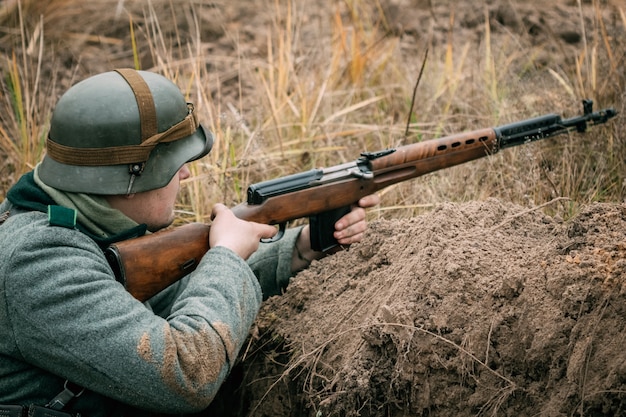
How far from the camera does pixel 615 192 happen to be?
394 centimetres

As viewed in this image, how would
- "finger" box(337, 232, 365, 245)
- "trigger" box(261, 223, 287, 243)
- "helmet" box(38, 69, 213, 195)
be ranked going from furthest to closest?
1. "finger" box(337, 232, 365, 245)
2. "trigger" box(261, 223, 287, 243)
3. "helmet" box(38, 69, 213, 195)

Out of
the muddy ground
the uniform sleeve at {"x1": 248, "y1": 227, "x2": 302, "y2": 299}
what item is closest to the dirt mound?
the muddy ground

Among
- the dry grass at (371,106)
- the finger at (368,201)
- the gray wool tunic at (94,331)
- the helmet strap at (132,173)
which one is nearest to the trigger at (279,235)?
the finger at (368,201)

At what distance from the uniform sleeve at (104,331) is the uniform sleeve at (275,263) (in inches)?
36.2

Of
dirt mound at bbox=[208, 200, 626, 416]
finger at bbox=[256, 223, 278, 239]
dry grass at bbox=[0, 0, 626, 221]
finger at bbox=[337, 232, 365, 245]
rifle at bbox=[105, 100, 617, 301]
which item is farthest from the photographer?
dry grass at bbox=[0, 0, 626, 221]

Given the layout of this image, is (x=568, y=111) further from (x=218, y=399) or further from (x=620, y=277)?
(x=218, y=399)

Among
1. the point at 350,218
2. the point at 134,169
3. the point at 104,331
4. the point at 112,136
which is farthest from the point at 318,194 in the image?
the point at 104,331

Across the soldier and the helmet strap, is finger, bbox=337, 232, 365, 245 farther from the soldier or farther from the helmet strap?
the helmet strap

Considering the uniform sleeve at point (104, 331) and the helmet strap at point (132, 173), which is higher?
the helmet strap at point (132, 173)

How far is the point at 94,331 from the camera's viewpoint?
7.53ft

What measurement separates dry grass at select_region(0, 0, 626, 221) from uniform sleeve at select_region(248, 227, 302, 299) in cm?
77

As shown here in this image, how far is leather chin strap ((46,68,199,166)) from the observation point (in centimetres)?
257

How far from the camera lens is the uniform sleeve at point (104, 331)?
2.30m

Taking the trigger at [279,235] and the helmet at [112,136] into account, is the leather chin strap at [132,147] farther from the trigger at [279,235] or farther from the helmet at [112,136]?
the trigger at [279,235]
